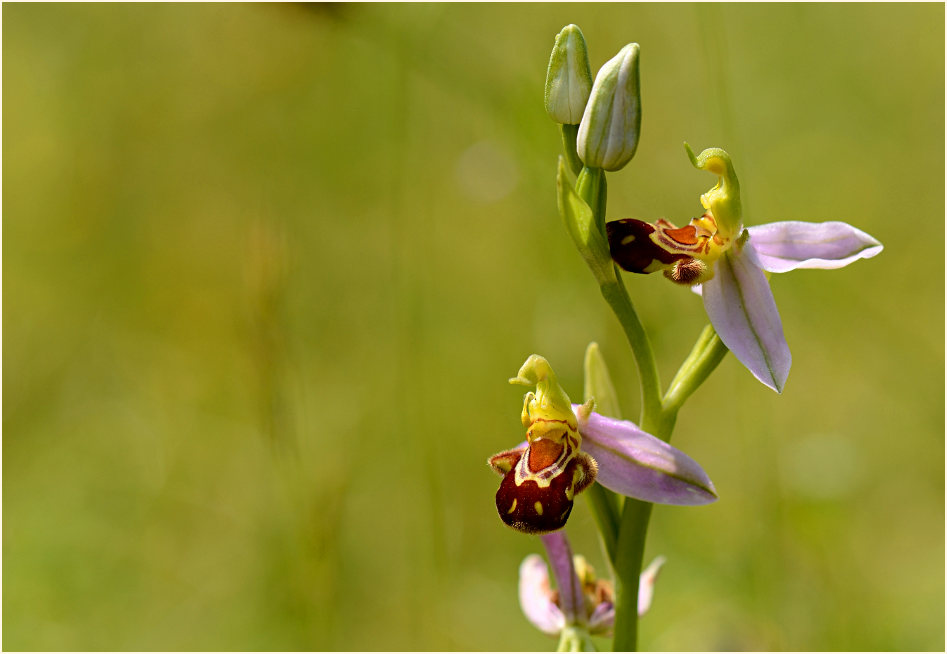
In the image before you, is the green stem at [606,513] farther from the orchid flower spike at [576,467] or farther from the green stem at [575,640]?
the green stem at [575,640]

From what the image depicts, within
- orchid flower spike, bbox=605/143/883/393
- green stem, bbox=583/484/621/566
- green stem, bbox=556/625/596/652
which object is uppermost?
orchid flower spike, bbox=605/143/883/393

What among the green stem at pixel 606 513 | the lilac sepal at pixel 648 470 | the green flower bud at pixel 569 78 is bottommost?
the green stem at pixel 606 513

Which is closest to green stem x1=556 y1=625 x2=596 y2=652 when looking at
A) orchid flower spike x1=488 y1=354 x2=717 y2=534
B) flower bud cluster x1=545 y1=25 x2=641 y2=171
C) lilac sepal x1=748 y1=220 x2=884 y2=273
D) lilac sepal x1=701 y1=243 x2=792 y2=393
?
orchid flower spike x1=488 y1=354 x2=717 y2=534

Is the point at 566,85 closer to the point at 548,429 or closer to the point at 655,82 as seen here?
the point at 548,429

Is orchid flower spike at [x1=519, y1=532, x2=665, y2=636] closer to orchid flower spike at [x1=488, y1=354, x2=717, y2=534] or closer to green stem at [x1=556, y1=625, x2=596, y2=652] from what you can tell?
green stem at [x1=556, y1=625, x2=596, y2=652]

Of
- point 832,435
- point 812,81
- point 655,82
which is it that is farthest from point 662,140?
point 832,435

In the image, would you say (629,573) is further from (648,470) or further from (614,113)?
(614,113)

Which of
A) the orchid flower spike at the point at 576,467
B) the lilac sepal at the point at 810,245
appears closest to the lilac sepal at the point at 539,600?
the orchid flower spike at the point at 576,467

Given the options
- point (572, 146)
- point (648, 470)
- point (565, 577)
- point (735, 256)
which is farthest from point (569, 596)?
point (572, 146)

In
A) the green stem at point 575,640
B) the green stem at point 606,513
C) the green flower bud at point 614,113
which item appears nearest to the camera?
the green flower bud at point 614,113
